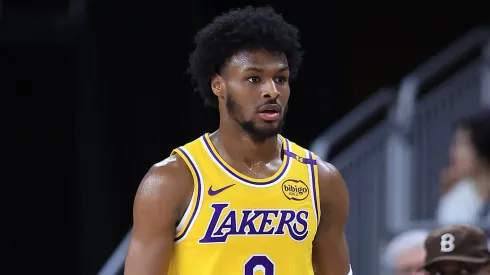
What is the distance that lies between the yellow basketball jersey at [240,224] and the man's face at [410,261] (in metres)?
1.22

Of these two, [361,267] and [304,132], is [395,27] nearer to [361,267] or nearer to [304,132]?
[304,132]

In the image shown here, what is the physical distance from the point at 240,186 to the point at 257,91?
345 mm

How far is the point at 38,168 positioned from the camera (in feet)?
27.2

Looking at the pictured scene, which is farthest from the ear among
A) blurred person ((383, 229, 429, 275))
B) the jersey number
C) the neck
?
blurred person ((383, 229, 429, 275))

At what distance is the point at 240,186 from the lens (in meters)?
3.75

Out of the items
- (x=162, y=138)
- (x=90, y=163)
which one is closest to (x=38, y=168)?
(x=90, y=163)

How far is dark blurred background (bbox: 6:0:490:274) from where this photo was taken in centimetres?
806

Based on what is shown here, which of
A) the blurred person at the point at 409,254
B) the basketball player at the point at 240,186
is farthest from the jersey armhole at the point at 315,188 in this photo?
the blurred person at the point at 409,254

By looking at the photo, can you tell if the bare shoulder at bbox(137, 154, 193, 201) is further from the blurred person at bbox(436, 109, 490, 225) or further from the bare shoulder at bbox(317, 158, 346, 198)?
the blurred person at bbox(436, 109, 490, 225)

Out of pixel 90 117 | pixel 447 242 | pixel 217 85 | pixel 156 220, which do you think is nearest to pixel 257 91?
pixel 217 85

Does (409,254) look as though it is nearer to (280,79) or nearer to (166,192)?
(280,79)

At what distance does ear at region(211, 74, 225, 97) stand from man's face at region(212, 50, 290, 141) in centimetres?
2

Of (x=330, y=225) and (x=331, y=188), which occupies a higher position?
(x=331, y=188)

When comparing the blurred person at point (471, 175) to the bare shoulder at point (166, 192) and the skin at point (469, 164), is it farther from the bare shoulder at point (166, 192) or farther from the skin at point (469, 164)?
the bare shoulder at point (166, 192)
